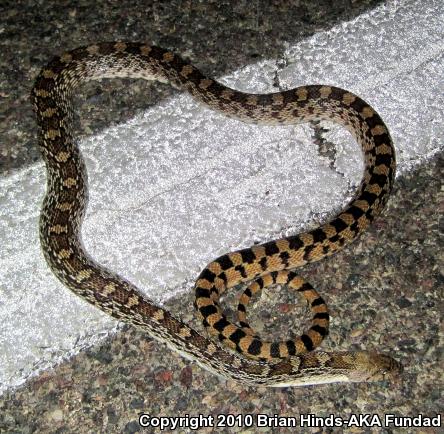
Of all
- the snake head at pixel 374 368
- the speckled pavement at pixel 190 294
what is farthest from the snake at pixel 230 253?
the speckled pavement at pixel 190 294

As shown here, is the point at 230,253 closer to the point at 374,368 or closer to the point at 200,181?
the point at 200,181

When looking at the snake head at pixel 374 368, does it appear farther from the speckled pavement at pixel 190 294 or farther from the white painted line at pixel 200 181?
the white painted line at pixel 200 181

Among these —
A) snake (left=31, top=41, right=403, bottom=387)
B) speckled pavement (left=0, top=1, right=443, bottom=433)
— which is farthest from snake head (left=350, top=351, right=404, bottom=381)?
speckled pavement (left=0, top=1, right=443, bottom=433)

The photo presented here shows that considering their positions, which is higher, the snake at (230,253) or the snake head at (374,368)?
the snake at (230,253)

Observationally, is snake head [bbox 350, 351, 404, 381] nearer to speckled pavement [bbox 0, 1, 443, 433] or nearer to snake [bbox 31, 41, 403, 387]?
snake [bbox 31, 41, 403, 387]

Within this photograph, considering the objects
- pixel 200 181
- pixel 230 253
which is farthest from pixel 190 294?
pixel 200 181

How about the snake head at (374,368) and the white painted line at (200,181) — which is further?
the white painted line at (200,181)
